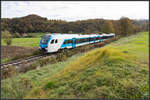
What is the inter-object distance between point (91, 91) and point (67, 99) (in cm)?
105

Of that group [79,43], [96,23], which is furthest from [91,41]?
[96,23]

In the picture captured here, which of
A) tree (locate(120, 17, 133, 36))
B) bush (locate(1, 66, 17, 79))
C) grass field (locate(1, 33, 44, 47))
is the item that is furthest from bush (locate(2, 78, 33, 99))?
tree (locate(120, 17, 133, 36))

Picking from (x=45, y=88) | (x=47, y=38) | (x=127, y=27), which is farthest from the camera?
(x=127, y=27)

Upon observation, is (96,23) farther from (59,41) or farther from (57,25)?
(59,41)

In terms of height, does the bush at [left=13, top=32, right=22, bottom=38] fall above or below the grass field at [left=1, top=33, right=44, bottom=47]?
above

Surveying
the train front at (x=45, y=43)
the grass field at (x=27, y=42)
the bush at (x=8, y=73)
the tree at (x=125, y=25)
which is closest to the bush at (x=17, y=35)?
the grass field at (x=27, y=42)

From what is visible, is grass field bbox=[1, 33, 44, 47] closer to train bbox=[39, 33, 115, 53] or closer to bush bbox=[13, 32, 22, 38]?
bush bbox=[13, 32, 22, 38]

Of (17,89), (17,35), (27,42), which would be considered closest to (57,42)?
(17,89)

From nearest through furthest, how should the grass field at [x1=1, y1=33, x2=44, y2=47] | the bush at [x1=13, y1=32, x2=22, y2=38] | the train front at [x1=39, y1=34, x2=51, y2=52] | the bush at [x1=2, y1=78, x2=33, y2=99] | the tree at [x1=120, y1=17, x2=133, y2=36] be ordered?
the bush at [x1=2, y1=78, x2=33, y2=99]
the train front at [x1=39, y1=34, x2=51, y2=52]
the grass field at [x1=1, y1=33, x2=44, y2=47]
the bush at [x1=13, y1=32, x2=22, y2=38]
the tree at [x1=120, y1=17, x2=133, y2=36]

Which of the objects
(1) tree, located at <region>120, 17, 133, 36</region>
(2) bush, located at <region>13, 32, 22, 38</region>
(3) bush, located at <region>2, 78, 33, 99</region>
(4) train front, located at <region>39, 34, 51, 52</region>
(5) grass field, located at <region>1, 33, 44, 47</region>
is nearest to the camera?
(3) bush, located at <region>2, 78, 33, 99</region>

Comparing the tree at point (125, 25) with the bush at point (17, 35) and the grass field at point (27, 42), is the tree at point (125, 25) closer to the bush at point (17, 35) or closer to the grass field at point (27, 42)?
the grass field at point (27, 42)

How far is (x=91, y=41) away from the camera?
28.8 metres

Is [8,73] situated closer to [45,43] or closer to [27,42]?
[45,43]

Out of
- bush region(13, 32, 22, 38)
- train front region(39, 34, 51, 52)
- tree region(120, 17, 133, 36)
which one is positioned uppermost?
tree region(120, 17, 133, 36)
